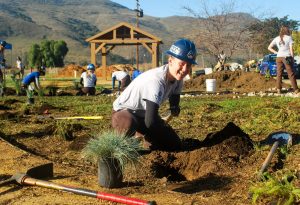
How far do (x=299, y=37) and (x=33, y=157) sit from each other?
1644 inches

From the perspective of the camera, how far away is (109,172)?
438cm

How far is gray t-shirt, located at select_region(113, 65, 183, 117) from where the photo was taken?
503 centimetres

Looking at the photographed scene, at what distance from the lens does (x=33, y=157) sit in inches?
231

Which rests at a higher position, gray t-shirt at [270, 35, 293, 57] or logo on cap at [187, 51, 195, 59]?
gray t-shirt at [270, 35, 293, 57]

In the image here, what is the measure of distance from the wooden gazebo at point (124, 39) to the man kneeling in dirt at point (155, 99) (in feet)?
98.6

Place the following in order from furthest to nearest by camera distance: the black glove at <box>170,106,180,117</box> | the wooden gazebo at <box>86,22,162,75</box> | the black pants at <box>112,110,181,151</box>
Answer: the wooden gazebo at <box>86,22,162,75</box>, the black glove at <box>170,106,180,117</box>, the black pants at <box>112,110,181,151</box>

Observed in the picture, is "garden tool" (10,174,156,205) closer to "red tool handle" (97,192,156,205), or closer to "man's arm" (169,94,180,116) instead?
"red tool handle" (97,192,156,205)

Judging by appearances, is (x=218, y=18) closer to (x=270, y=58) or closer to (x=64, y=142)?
(x=270, y=58)

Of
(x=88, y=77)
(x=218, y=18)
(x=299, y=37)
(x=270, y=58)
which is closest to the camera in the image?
(x=88, y=77)

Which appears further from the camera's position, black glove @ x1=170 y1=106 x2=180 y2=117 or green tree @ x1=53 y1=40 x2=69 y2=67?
green tree @ x1=53 y1=40 x2=69 y2=67

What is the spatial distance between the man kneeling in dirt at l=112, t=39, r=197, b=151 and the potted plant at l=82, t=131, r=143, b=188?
681mm

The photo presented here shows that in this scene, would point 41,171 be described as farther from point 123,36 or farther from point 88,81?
point 123,36

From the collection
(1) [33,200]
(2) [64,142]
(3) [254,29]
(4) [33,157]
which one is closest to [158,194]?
(1) [33,200]

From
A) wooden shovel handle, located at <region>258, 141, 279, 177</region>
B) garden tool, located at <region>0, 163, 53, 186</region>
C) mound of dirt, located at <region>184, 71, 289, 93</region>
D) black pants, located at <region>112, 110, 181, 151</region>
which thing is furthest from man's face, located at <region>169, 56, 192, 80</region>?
mound of dirt, located at <region>184, 71, 289, 93</region>
